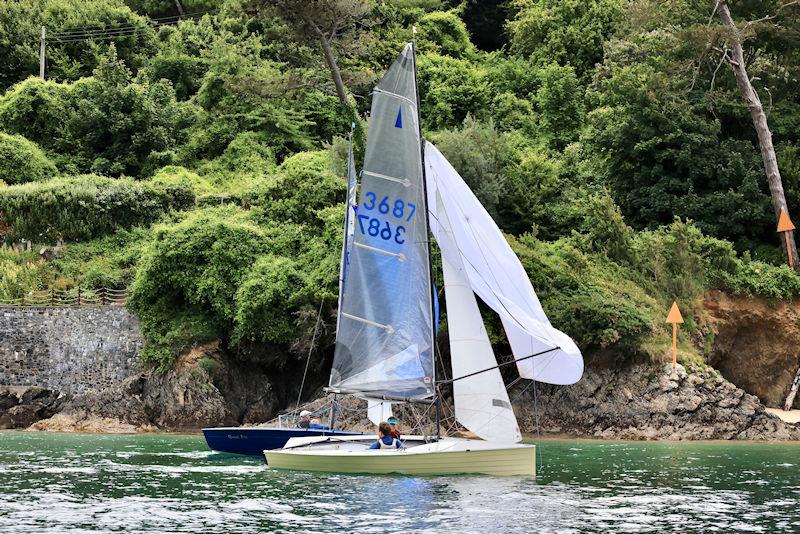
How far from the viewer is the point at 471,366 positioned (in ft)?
85.5

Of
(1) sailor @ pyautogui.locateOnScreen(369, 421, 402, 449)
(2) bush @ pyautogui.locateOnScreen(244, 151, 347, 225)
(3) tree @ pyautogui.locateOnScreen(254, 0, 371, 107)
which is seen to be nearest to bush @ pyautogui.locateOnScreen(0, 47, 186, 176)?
(3) tree @ pyautogui.locateOnScreen(254, 0, 371, 107)

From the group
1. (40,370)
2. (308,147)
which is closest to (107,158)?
(308,147)

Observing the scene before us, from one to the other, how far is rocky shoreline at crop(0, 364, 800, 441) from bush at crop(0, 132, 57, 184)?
1457 cm

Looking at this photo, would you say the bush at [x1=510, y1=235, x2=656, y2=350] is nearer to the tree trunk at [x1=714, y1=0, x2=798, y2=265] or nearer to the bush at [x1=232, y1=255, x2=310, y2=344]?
the tree trunk at [x1=714, y1=0, x2=798, y2=265]

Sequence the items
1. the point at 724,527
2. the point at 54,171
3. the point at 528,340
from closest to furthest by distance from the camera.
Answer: the point at 724,527
the point at 528,340
the point at 54,171

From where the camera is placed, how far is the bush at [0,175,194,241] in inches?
1900

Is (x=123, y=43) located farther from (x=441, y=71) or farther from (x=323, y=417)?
(x=323, y=417)

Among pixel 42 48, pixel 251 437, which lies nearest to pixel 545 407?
pixel 251 437

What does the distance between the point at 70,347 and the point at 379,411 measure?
16.5 meters

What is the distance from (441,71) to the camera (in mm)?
58375

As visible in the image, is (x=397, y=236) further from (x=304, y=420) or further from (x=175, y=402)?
(x=175, y=402)

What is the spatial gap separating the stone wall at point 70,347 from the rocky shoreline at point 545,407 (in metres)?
0.88

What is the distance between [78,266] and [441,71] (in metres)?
21.3

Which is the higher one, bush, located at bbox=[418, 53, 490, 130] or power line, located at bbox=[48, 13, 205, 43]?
power line, located at bbox=[48, 13, 205, 43]
